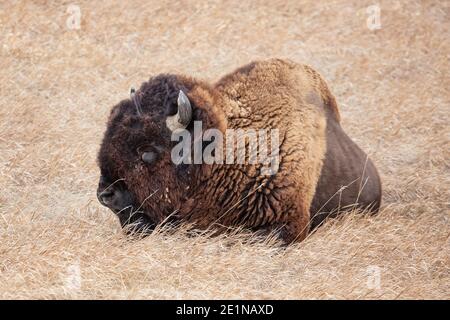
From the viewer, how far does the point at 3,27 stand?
11180mm

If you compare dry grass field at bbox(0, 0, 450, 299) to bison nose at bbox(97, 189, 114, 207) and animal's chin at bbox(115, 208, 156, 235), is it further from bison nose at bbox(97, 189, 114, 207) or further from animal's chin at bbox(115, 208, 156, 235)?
bison nose at bbox(97, 189, 114, 207)

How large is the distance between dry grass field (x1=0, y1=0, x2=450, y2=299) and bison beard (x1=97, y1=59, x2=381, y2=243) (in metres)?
0.20

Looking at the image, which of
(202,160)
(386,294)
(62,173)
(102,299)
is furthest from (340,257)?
(62,173)

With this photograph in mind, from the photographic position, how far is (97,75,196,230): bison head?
5.12 m

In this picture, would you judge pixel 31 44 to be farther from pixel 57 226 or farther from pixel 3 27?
pixel 57 226

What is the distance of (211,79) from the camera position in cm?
1041

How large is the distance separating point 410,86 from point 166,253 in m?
7.01

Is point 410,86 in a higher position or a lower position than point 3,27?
lower

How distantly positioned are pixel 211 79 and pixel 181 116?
17.9 feet
